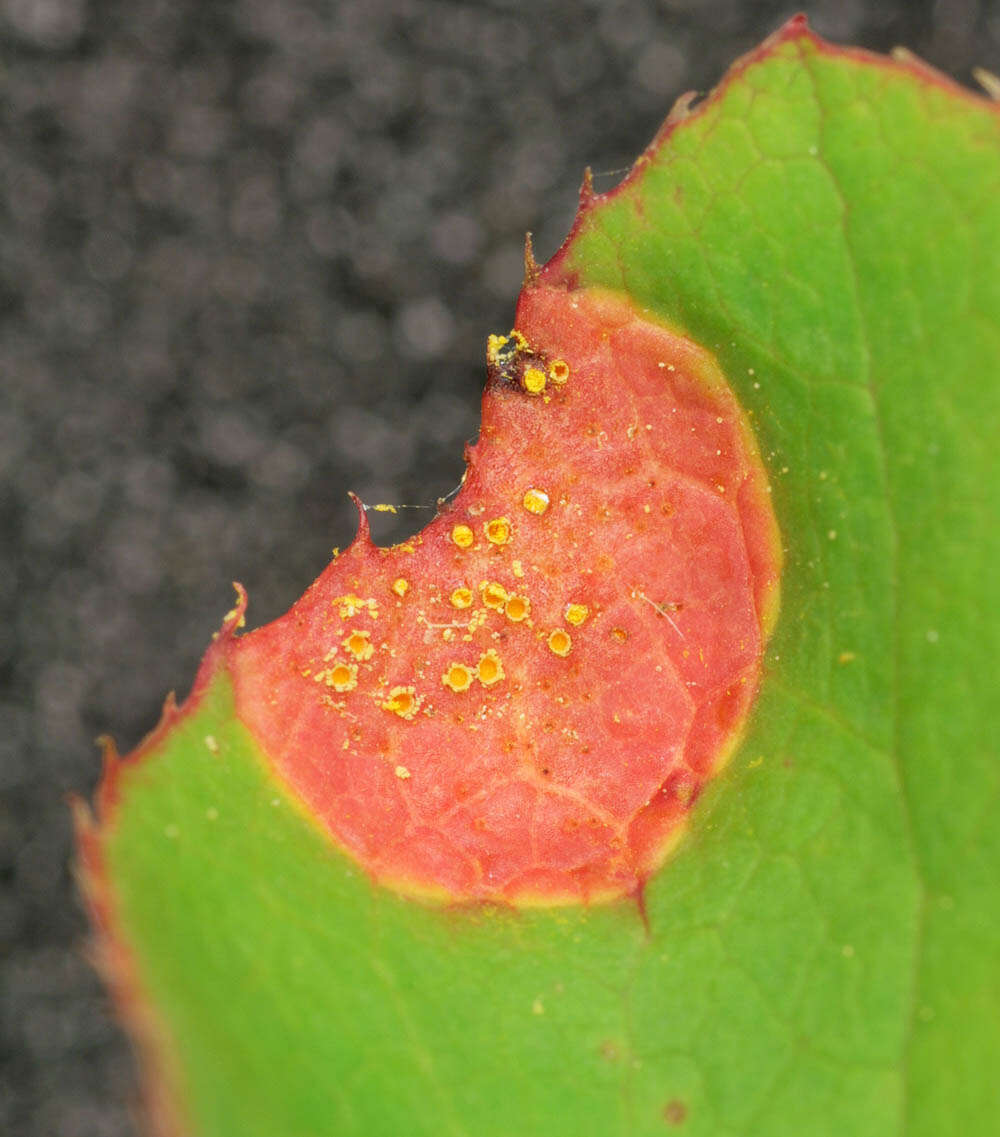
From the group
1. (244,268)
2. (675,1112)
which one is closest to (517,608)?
(675,1112)

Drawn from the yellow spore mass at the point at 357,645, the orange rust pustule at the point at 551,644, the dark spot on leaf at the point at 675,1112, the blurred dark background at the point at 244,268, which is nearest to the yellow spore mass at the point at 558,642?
the orange rust pustule at the point at 551,644

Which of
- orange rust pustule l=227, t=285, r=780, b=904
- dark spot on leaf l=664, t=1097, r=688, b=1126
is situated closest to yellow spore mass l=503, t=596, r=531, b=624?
orange rust pustule l=227, t=285, r=780, b=904

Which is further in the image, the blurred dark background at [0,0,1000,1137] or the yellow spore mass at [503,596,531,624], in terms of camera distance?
the blurred dark background at [0,0,1000,1137]

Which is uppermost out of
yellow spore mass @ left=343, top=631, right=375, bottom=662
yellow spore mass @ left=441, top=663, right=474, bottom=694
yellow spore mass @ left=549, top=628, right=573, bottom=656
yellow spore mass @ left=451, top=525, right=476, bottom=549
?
yellow spore mass @ left=451, top=525, right=476, bottom=549

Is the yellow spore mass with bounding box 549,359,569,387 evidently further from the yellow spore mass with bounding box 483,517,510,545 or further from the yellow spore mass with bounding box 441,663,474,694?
the yellow spore mass with bounding box 441,663,474,694

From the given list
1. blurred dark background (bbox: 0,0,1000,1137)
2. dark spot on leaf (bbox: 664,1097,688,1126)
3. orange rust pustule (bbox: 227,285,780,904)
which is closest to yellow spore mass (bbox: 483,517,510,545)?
orange rust pustule (bbox: 227,285,780,904)

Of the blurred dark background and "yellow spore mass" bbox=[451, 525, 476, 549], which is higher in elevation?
the blurred dark background

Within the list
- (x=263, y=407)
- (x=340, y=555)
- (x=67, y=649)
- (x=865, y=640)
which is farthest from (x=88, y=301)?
(x=865, y=640)

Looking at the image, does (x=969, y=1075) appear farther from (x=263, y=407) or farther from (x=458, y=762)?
(x=263, y=407)
